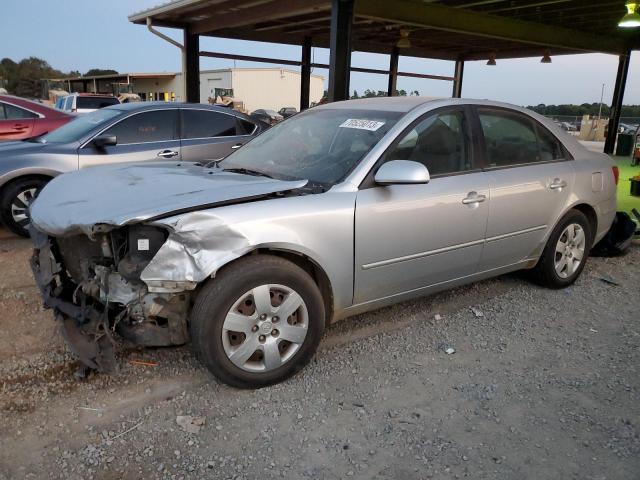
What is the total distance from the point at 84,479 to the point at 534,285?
3.87 meters

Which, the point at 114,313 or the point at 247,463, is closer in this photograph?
the point at 247,463

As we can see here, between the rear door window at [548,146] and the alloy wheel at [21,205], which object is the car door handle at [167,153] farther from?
the rear door window at [548,146]

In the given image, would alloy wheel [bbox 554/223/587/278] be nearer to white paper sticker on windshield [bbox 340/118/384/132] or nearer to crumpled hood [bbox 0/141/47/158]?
white paper sticker on windshield [bbox 340/118/384/132]

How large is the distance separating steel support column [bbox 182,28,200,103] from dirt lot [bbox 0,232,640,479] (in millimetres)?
10032

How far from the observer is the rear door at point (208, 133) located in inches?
263

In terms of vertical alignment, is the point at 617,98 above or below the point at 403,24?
below

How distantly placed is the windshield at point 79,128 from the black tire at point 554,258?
16.5 feet

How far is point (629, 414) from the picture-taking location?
2.81 m

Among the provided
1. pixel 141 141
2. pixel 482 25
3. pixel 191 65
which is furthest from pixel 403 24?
pixel 141 141

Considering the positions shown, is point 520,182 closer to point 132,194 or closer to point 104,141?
point 132,194

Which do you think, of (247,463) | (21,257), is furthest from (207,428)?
(21,257)

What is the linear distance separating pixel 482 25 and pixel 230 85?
3466cm

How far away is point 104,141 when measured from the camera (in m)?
6.03

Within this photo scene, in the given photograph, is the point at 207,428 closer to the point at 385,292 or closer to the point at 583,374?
the point at 385,292
